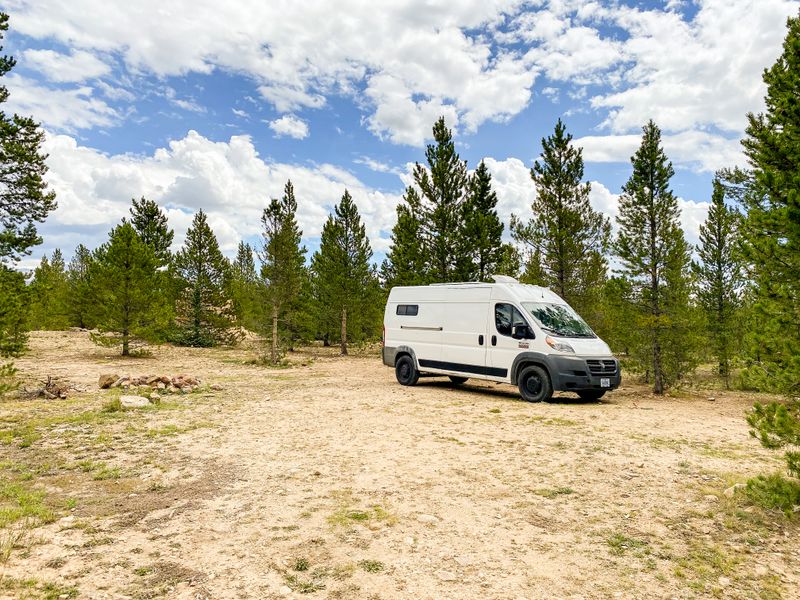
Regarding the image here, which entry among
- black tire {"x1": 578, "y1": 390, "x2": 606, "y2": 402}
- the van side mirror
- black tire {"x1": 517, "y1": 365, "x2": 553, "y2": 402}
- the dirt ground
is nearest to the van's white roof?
the van side mirror

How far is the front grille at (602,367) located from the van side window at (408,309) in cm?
533

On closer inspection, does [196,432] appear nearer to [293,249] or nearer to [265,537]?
[265,537]

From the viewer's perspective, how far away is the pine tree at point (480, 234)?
22.1 metres

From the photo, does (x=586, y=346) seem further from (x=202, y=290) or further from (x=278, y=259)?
(x=202, y=290)

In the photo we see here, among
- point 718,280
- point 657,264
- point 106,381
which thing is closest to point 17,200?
point 106,381

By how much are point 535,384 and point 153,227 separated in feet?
97.8

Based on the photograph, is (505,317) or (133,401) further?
(505,317)

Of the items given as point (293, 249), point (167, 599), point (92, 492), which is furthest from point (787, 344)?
point (293, 249)

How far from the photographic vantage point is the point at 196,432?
8352mm

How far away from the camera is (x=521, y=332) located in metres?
12.0

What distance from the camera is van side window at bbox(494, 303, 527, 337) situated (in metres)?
12.2

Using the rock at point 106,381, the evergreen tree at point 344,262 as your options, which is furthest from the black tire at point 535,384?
Result: the evergreen tree at point 344,262

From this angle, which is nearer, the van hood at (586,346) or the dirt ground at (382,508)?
the dirt ground at (382,508)

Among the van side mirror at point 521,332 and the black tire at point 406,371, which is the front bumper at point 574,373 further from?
the black tire at point 406,371
